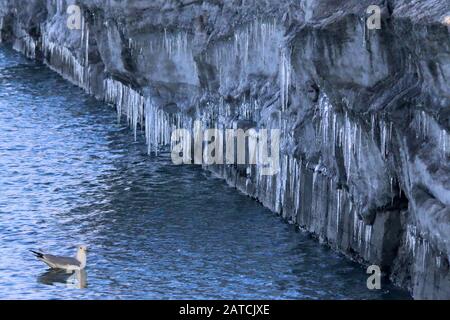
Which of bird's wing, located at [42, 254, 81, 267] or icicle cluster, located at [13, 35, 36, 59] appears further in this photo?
icicle cluster, located at [13, 35, 36, 59]

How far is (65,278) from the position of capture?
70312 mm

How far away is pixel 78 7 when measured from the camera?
4665 inches

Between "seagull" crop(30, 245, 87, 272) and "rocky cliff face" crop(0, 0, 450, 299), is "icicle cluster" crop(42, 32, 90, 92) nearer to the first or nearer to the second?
"rocky cliff face" crop(0, 0, 450, 299)

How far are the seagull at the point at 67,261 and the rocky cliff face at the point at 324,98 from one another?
47.9 ft

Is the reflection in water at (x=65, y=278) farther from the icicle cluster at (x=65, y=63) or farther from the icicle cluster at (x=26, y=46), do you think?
the icicle cluster at (x=26, y=46)

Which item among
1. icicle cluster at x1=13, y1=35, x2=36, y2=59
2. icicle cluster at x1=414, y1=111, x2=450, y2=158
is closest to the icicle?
icicle cluster at x1=414, y1=111, x2=450, y2=158

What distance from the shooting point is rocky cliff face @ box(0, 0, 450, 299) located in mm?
63031

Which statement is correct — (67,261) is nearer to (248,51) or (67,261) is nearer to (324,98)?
(324,98)

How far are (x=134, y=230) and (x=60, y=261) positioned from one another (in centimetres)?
902

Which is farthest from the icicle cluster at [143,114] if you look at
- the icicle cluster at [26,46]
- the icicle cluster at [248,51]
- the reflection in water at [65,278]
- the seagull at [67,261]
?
the reflection in water at [65,278]

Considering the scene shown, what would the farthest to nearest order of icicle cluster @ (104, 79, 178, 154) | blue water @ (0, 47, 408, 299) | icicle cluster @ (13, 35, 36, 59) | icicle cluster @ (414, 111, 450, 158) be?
icicle cluster @ (13, 35, 36, 59)
icicle cluster @ (104, 79, 178, 154)
blue water @ (0, 47, 408, 299)
icicle cluster @ (414, 111, 450, 158)

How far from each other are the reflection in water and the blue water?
9 cm

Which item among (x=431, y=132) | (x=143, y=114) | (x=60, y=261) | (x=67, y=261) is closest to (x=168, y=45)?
(x=143, y=114)

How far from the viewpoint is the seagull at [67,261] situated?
7044cm
